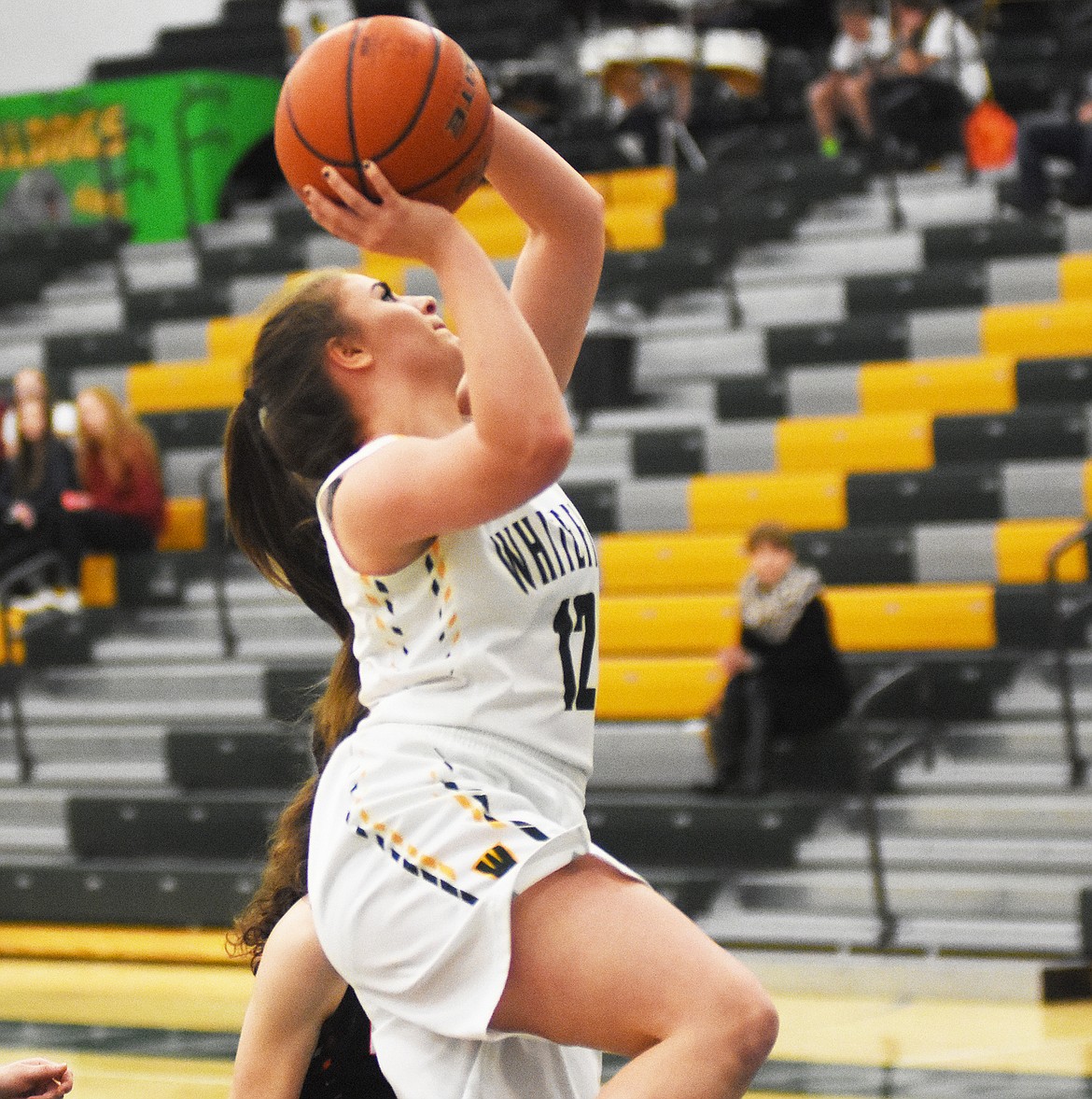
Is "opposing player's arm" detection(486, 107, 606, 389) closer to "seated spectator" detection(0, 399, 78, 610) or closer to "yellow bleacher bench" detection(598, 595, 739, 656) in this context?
"yellow bleacher bench" detection(598, 595, 739, 656)

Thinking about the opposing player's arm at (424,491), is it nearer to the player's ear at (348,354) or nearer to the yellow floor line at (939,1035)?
the player's ear at (348,354)

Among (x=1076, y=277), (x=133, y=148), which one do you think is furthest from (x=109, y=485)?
(x=1076, y=277)

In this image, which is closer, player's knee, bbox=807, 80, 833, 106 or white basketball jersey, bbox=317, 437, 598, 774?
white basketball jersey, bbox=317, 437, 598, 774

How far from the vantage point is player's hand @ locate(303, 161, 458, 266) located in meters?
1.99

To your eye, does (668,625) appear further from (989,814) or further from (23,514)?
(23,514)

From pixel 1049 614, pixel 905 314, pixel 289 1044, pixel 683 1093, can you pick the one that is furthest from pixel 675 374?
pixel 683 1093

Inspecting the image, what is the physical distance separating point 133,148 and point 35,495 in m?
3.52

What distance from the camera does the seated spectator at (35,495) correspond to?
7.77m

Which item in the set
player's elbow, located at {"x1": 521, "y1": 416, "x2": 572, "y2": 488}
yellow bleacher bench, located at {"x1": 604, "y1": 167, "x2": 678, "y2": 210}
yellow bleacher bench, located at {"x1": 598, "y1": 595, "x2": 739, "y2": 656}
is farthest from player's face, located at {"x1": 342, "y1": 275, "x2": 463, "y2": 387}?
yellow bleacher bench, located at {"x1": 604, "y1": 167, "x2": 678, "y2": 210}

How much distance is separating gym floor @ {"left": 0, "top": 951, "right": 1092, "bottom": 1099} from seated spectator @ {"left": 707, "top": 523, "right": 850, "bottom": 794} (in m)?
0.98

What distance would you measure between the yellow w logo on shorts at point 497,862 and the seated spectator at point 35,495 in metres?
6.09

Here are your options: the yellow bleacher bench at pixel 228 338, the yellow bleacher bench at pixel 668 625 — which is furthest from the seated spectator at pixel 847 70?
the yellow bleacher bench at pixel 668 625

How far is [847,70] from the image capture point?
9.47 meters

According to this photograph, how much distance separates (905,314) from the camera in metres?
7.93
